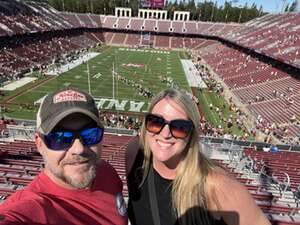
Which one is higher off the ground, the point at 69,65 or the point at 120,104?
the point at 120,104

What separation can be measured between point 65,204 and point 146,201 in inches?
40.5

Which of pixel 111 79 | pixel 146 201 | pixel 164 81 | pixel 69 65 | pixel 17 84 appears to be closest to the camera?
pixel 146 201

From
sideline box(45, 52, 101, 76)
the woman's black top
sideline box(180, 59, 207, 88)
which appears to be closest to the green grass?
sideline box(180, 59, 207, 88)

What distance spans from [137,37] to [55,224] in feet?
256

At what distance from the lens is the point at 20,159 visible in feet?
36.0

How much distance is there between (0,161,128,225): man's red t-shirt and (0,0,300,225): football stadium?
128 cm

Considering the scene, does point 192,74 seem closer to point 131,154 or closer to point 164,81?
point 164,81

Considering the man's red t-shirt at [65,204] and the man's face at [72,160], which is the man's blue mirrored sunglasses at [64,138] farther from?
the man's red t-shirt at [65,204]

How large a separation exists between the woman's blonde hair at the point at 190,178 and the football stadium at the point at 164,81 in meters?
0.43

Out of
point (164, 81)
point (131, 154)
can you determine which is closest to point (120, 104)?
point (164, 81)

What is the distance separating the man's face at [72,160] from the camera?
2.35m

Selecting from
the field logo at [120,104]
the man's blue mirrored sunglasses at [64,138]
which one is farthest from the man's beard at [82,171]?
the field logo at [120,104]

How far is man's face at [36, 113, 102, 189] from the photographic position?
2348mm

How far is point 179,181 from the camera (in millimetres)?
3043
